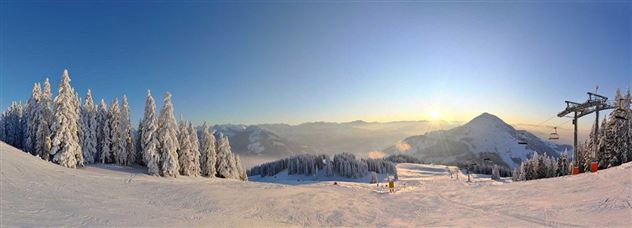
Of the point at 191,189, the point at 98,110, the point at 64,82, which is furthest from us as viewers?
the point at 98,110

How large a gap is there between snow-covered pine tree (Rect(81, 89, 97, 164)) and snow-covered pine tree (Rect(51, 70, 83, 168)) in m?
4.35

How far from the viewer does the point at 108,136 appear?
59000 mm

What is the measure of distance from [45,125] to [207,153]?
2369 cm

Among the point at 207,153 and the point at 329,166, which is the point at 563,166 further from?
the point at 329,166

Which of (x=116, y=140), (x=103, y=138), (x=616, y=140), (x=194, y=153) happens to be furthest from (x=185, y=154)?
(x=616, y=140)

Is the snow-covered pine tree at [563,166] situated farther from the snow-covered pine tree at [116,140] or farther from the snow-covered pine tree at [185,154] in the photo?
the snow-covered pine tree at [116,140]

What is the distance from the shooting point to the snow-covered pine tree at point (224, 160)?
65812 mm

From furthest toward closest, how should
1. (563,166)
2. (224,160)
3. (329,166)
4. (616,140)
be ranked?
(329,166)
(563,166)
(224,160)
(616,140)

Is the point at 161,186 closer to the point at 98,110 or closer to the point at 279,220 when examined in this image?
the point at 279,220

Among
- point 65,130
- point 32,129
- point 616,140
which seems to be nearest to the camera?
point 65,130

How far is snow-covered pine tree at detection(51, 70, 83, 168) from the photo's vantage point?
4641cm

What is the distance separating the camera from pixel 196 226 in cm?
1828

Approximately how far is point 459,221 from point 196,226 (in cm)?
1356

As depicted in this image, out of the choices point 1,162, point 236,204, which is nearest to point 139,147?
point 1,162
